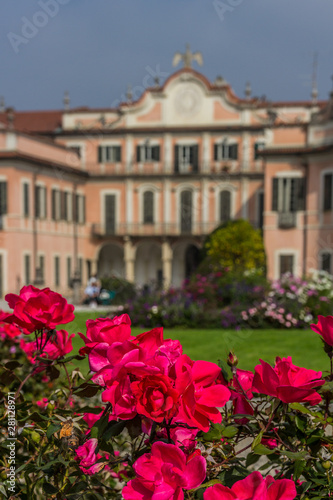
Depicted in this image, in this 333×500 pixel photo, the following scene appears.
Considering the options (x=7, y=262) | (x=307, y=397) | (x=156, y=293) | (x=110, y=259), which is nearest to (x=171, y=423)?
(x=307, y=397)

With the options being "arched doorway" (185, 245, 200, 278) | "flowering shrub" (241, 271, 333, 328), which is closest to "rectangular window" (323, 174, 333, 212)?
"flowering shrub" (241, 271, 333, 328)

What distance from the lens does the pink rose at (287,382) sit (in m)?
1.36

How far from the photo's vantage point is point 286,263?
77.7 feet

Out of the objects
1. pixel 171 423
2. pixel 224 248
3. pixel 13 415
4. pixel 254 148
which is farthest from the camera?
pixel 254 148

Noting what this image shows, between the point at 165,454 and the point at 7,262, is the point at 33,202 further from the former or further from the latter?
the point at 165,454

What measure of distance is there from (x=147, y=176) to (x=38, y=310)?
3071 centimetres

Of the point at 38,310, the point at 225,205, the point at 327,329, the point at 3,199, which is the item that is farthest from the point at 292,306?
the point at 225,205

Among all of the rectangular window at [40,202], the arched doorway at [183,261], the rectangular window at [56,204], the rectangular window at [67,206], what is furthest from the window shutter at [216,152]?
the rectangular window at [40,202]

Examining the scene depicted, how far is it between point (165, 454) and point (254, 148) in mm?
30705

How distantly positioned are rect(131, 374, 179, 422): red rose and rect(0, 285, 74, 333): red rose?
0.49 metres

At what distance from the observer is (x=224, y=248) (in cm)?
1902

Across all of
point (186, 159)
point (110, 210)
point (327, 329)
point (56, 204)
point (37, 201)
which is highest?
point (186, 159)

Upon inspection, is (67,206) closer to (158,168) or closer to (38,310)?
(158,168)

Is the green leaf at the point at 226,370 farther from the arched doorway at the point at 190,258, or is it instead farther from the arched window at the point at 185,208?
the arched doorway at the point at 190,258
